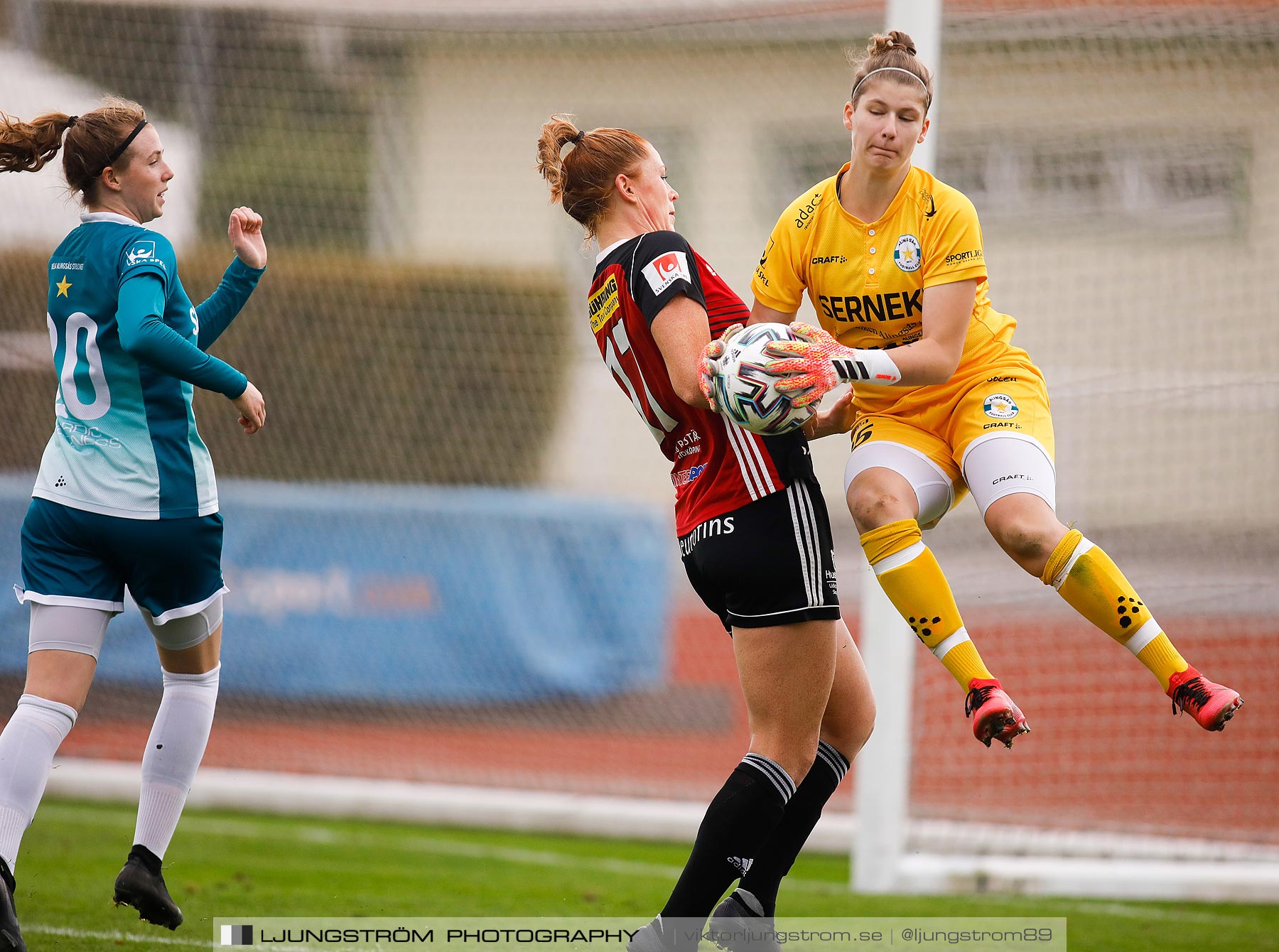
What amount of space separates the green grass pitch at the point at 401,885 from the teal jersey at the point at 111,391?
1.59 metres

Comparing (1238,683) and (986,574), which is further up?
(986,574)

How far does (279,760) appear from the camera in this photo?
840 cm

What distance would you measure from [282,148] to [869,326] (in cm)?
677

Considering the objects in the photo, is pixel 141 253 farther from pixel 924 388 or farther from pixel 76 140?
pixel 924 388

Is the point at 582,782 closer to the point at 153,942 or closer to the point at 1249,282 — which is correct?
the point at 153,942

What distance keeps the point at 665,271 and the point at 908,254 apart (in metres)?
0.80

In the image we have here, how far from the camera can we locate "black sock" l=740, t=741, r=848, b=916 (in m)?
3.50

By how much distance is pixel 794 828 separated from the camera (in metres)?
3.58

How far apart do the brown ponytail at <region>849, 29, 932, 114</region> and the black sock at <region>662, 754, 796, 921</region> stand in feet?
6.01

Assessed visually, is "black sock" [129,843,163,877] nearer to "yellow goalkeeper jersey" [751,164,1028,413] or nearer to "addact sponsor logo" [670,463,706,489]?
"addact sponsor logo" [670,463,706,489]

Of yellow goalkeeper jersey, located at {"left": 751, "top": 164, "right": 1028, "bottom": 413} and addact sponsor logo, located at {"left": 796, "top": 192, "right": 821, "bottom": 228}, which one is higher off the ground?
addact sponsor logo, located at {"left": 796, "top": 192, "right": 821, "bottom": 228}

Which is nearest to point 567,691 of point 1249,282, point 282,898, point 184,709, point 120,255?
point 282,898

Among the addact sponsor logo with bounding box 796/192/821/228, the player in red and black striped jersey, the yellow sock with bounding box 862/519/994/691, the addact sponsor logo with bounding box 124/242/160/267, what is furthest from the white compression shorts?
the addact sponsor logo with bounding box 124/242/160/267

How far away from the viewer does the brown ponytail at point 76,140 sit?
342 cm
